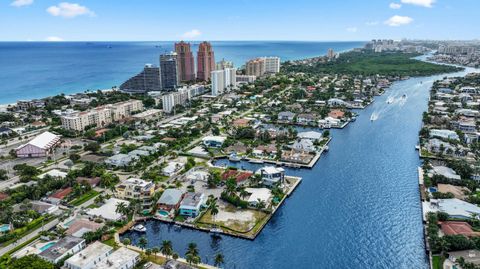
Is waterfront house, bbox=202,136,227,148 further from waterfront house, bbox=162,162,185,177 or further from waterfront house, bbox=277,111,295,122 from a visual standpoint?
waterfront house, bbox=277,111,295,122

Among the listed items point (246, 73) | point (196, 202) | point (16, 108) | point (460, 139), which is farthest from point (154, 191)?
point (246, 73)

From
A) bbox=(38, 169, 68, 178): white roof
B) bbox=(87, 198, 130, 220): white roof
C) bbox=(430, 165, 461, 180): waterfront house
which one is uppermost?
bbox=(430, 165, 461, 180): waterfront house

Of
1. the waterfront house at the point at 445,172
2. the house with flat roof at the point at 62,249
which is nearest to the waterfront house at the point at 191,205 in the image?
the house with flat roof at the point at 62,249

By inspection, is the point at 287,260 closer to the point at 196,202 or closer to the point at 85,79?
the point at 196,202

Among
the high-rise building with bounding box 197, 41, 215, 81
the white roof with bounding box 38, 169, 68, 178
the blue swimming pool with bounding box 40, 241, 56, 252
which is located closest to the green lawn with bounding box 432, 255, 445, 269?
the blue swimming pool with bounding box 40, 241, 56, 252

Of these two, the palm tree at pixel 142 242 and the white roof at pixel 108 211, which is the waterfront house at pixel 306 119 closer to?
the white roof at pixel 108 211

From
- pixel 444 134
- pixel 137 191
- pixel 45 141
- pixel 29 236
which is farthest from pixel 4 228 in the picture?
pixel 444 134

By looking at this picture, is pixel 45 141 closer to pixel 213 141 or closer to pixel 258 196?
pixel 213 141
